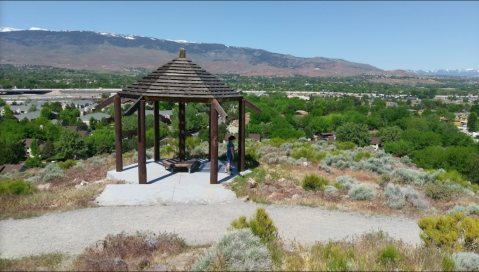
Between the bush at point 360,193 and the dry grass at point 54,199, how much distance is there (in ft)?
24.5

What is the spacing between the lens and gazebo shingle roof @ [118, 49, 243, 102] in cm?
1100

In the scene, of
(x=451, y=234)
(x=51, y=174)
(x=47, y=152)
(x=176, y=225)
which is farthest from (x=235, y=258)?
(x=47, y=152)

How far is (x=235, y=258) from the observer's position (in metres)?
5.46

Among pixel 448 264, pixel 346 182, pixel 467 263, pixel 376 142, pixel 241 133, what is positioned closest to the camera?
pixel 448 264

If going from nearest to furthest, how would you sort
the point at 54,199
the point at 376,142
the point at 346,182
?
the point at 54,199 → the point at 346,182 → the point at 376,142

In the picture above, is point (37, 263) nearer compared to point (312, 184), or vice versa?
point (37, 263)

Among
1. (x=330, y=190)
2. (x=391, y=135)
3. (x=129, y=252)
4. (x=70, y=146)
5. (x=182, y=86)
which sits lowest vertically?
(x=70, y=146)

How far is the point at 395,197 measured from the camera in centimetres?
1054

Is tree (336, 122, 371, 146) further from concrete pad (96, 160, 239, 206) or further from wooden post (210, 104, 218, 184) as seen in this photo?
wooden post (210, 104, 218, 184)

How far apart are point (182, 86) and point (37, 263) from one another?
22.2 feet

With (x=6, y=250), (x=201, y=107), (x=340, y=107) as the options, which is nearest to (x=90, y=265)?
(x=6, y=250)

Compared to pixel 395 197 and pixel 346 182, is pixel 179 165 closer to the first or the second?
pixel 346 182

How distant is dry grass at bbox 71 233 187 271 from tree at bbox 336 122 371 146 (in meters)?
45.8

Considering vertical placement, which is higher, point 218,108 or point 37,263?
point 218,108
